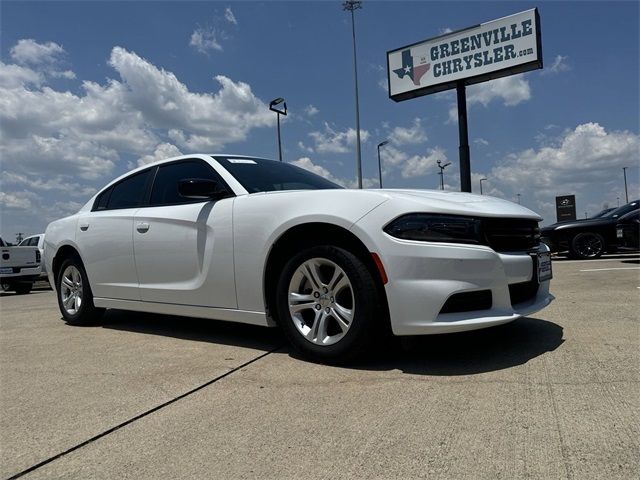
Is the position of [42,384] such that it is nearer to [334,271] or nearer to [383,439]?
[334,271]

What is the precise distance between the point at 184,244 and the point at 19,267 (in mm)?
12156

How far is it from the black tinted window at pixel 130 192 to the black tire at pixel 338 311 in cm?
203

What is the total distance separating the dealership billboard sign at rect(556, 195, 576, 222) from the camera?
29.6m

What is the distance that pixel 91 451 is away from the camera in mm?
2234

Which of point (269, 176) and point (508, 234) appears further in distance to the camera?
point (269, 176)

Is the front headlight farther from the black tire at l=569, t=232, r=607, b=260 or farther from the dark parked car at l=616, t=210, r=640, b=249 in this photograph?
the black tire at l=569, t=232, r=607, b=260

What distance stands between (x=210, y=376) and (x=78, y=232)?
2925mm

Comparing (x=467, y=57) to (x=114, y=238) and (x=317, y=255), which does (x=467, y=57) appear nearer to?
(x=114, y=238)

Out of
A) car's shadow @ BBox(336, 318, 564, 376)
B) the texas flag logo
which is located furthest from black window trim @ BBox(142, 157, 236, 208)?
the texas flag logo

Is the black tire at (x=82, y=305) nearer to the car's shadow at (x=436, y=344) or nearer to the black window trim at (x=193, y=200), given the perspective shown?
the car's shadow at (x=436, y=344)

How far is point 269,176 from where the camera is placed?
172 inches

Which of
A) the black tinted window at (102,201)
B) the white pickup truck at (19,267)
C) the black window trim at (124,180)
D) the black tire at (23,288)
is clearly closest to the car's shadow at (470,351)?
the black window trim at (124,180)

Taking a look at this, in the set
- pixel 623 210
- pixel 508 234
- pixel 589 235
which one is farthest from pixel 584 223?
pixel 508 234

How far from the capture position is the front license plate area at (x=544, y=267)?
11.7 ft
